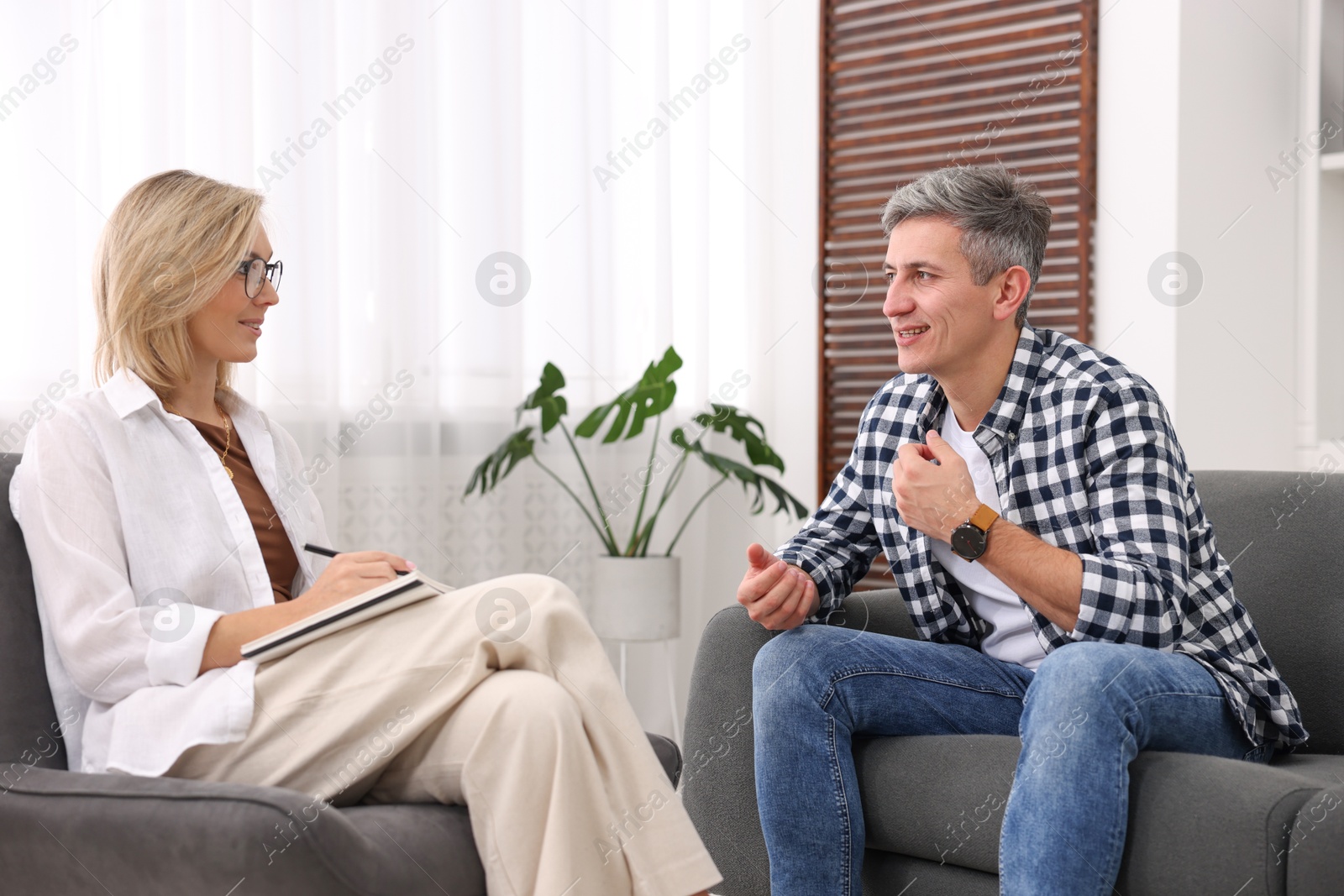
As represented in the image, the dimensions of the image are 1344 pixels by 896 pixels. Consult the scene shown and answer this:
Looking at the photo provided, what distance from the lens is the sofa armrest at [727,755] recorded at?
1833mm

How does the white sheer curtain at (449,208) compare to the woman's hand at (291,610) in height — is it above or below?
above

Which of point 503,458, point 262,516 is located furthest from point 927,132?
point 262,516

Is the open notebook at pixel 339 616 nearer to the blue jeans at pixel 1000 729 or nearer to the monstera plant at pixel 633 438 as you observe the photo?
the blue jeans at pixel 1000 729

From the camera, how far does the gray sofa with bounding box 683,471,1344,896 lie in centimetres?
135

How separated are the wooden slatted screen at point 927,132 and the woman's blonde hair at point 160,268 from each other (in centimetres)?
208

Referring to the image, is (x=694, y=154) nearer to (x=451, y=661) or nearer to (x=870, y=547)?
(x=870, y=547)

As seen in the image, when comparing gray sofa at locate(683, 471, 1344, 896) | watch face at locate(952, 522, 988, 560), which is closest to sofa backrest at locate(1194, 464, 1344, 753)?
gray sofa at locate(683, 471, 1344, 896)

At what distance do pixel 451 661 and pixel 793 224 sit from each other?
8.20 ft

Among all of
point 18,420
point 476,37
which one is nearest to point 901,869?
point 18,420

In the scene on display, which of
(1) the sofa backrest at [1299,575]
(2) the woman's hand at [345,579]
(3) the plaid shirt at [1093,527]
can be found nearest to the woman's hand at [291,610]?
(2) the woman's hand at [345,579]

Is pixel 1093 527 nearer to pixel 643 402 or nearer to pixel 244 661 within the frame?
pixel 244 661

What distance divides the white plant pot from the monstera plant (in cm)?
7

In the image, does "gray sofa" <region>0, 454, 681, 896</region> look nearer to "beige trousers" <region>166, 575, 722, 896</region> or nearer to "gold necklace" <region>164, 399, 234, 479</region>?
"beige trousers" <region>166, 575, 722, 896</region>

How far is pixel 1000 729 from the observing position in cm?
179
